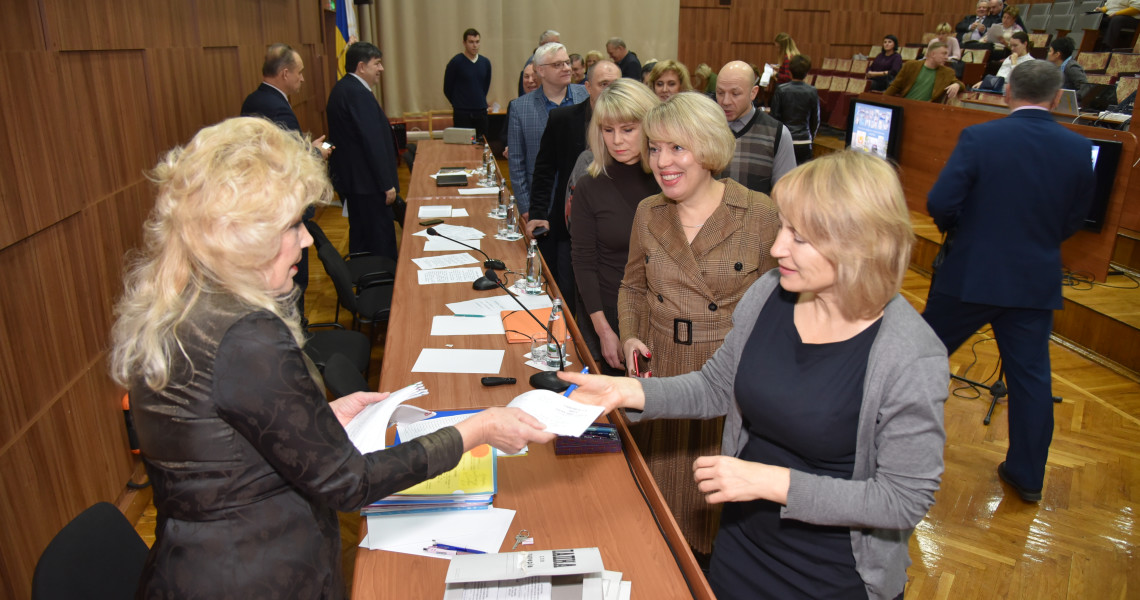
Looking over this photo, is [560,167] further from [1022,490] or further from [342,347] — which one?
[1022,490]

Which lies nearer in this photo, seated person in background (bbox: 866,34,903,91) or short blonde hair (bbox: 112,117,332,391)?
short blonde hair (bbox: 112,117,332,391)

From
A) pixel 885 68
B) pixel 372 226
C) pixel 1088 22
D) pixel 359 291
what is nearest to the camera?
pixel 359 291

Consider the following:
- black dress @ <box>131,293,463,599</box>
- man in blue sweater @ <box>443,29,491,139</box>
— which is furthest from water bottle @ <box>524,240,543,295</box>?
man in blue sweater @ <box>443,29,491,139</box>

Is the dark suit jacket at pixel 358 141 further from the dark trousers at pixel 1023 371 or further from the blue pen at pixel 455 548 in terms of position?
the blue pen at pixel 455 548

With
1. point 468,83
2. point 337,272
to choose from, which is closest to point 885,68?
point 468,83

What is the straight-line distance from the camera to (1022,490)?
3.13 meters

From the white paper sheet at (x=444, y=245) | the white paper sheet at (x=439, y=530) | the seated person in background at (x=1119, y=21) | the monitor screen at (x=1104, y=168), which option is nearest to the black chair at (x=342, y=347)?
the white paper sheet at (x=444, y=245)

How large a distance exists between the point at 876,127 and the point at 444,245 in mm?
4972

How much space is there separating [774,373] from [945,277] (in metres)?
2.06

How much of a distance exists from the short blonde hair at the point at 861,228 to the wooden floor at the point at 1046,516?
1682mm

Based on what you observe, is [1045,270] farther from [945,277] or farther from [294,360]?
[294,360]

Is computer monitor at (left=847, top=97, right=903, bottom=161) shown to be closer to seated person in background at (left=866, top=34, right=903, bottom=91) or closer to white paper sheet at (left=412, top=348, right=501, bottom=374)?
seated person in background at (left=866, top=34, right=903, bottom=91)

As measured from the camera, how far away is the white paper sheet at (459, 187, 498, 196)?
5.12 m

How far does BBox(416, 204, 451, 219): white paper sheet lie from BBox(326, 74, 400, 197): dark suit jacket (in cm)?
80
